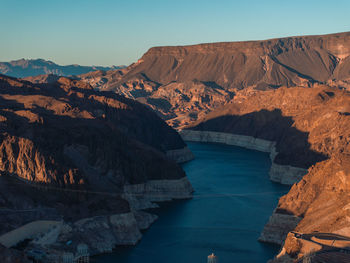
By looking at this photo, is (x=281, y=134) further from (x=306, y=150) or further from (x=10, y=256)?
(x=10, y=256)

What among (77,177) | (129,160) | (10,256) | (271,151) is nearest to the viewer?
(10,256)

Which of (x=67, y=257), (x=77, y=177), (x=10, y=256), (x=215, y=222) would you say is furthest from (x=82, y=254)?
(x=215, y=222)

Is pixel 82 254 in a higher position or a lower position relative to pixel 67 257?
lower

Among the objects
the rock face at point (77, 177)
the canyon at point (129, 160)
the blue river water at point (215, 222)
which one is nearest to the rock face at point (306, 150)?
the canyon at point (129, 160)

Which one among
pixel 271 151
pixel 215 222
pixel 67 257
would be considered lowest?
pixel 215 222

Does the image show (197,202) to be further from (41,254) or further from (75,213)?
(41,254)

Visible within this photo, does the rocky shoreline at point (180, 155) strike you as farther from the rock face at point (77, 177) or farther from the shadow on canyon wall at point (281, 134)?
the rock face at point (77, 177)

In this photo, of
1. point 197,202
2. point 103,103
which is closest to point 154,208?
point 197,202
